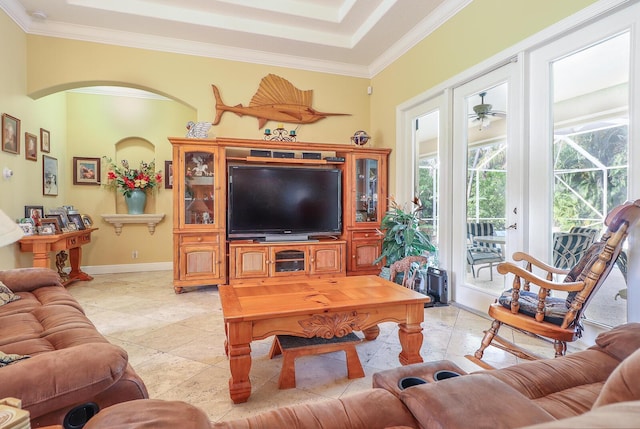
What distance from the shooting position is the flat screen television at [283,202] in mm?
4176

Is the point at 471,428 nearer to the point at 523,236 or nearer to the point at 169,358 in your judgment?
the point at 169,358

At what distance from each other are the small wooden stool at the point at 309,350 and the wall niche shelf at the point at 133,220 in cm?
407

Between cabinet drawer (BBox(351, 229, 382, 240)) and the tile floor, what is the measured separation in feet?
4.65

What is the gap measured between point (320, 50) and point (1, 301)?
13.5 feet

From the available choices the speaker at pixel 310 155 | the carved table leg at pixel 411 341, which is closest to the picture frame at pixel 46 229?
the speaker at pixel 310 155

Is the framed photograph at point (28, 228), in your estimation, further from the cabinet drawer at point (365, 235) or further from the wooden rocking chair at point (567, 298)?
the wooden rocking chair at point (567, 298)

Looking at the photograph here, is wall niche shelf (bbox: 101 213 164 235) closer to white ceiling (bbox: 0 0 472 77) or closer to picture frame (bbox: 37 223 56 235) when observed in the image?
picture frame (bbox: 37 223 56 235)

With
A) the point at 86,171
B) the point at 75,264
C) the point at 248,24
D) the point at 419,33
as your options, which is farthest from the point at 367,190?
the point at 86,171

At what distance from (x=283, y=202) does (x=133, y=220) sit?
270 cm

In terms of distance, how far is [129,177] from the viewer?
519cm

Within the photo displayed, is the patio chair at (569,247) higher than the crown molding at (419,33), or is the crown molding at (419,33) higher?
the crown molding at (419,33)

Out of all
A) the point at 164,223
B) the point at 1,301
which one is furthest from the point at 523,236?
the point at 164,223

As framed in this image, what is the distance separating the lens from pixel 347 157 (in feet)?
14.9

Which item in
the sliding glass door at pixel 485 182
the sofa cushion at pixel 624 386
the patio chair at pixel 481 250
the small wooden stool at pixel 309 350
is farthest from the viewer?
the patio chair at pixel 481 250
